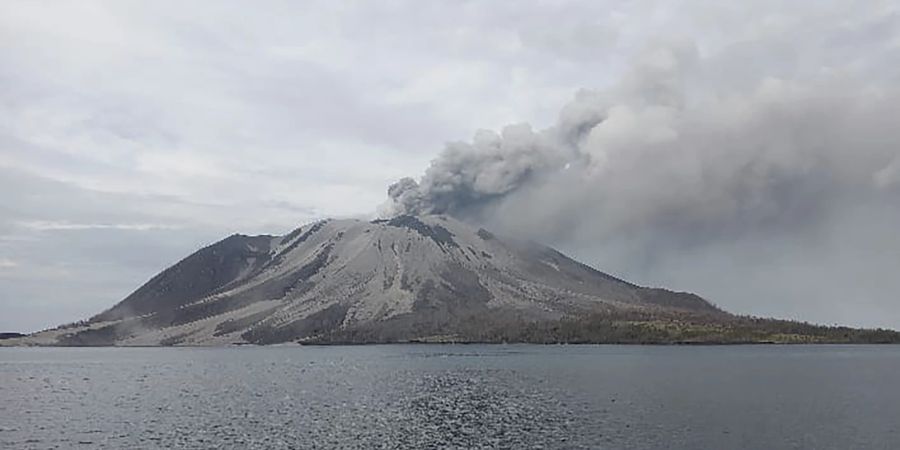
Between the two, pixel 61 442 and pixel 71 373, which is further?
pixel 71 373

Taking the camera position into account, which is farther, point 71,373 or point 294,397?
point 71,373

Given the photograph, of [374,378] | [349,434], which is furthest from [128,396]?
[349,434]

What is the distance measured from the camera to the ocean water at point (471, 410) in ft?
186

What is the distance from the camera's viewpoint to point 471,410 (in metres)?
74.8

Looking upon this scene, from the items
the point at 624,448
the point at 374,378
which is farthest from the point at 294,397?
the point at 624,448

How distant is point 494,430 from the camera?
202 feet

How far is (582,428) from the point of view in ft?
201

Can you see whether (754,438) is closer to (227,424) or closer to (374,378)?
(227,424)

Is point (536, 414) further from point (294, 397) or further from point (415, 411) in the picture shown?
point (294, 397)

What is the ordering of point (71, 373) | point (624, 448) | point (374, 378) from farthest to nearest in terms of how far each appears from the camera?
point (71, 373) → point (374, 378) → point (624, 448)

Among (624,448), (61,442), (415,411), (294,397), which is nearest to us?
(624,448)

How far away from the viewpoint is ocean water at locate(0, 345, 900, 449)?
186ft

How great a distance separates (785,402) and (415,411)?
1317 inches

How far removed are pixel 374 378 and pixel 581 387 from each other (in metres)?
32.4
